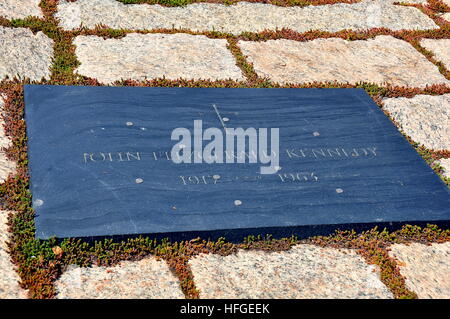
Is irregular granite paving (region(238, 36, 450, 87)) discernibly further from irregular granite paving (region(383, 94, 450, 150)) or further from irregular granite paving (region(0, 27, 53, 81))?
irregular granite paving (region(0, 27, 53, 81))

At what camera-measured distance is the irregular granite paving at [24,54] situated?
6.20m

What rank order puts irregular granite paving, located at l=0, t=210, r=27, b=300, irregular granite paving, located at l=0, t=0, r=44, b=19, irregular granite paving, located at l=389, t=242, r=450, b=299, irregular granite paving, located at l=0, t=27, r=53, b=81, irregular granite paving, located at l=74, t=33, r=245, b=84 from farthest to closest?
irregular granite paving, located at l=0, t=0, r=44, b=19 < irregular granite paving, located at l=74, t=33, r=245, b=84 < irregular granite paving, located at l=0, t=27, r=53, b=81 < irregular granite paving, located at l=389, t=242, r=450, b=299 < irregular granite paving, located at l=0, t=210, r=27, b=300

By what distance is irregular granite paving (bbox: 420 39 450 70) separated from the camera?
7583 mm

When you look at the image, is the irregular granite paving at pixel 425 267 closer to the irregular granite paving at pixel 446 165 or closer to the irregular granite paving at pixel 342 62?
the irregular granite paving at pixel 446 165

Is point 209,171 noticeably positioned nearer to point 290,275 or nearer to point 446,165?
point 290,275

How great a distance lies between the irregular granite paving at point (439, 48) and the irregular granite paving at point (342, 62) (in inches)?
9.5

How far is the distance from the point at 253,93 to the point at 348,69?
5.23 ft

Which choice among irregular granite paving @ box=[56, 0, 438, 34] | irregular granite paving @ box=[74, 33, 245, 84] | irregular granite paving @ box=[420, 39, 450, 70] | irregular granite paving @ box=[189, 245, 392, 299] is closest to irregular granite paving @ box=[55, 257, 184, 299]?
irregular granite paving @ box=[189, 245, 392, 299]

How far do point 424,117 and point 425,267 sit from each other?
2.19 meters

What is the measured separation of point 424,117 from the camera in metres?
6.26

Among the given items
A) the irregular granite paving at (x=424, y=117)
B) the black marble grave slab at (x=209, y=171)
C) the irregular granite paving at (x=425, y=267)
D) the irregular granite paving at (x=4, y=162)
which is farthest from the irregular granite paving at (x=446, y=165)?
the irregular granite paving at (x=4, y=162)

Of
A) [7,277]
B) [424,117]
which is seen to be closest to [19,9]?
[7,277]

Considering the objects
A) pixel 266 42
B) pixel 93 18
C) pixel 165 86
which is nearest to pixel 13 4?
pixel 93 18

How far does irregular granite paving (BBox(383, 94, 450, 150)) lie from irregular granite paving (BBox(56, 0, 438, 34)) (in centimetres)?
189
